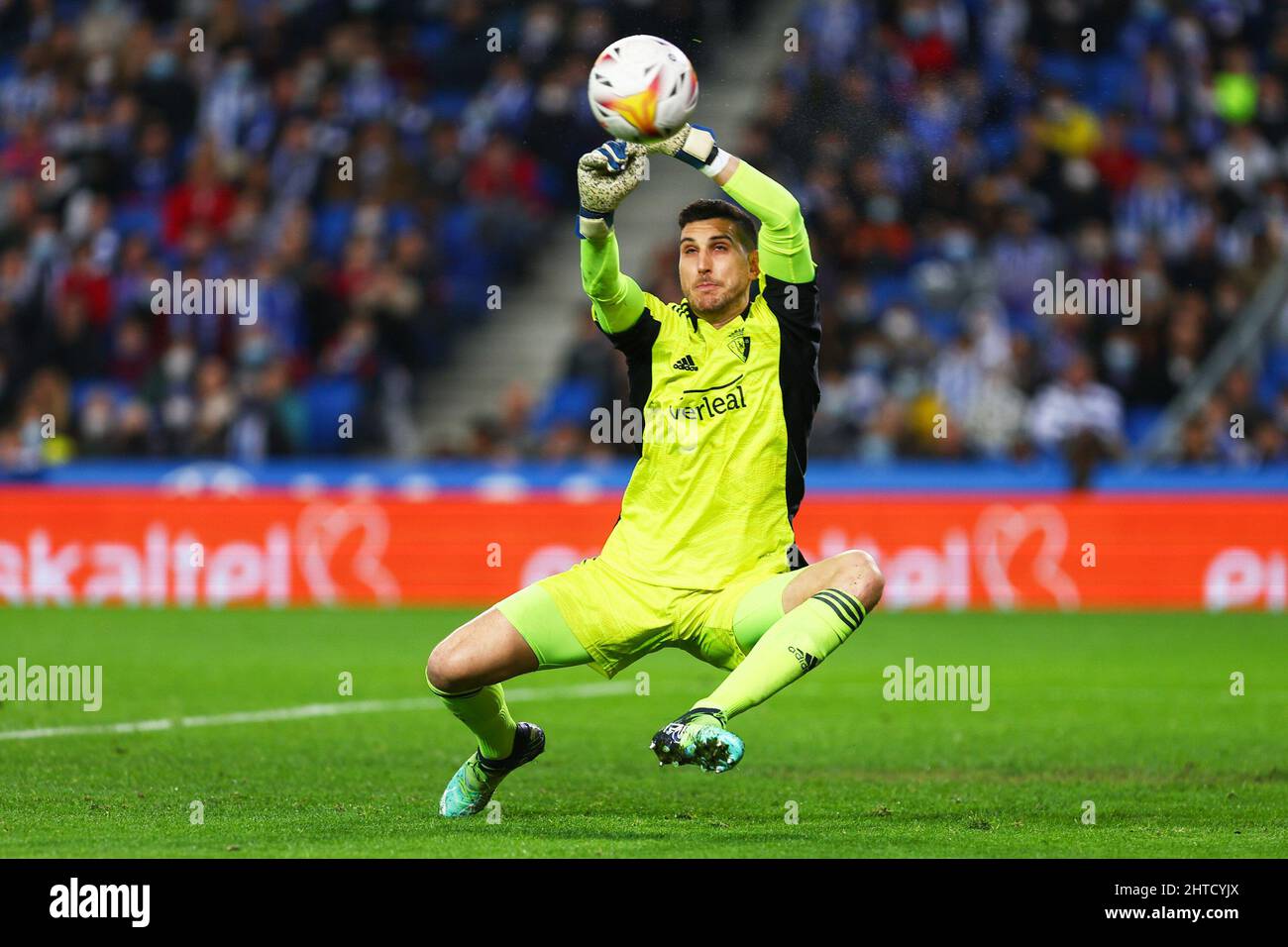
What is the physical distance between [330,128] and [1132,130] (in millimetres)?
9088

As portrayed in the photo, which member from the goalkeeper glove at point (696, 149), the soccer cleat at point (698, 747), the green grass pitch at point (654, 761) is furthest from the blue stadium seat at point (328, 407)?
the soccer cleat at point (698, 747)

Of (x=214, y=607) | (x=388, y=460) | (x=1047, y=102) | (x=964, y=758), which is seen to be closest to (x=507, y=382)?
(x=388, y=460)

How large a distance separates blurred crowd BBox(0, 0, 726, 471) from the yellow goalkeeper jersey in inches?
507

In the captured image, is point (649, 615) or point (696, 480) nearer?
point (649, 615)

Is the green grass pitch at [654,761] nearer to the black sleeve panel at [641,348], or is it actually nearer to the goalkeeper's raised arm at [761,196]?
the black sleeve panel at [641,348]

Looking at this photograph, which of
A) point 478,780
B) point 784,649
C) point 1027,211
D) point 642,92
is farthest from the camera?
point 1027,211

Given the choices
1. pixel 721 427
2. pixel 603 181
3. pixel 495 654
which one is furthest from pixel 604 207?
pixel 495 654

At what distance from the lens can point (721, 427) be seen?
7.75m

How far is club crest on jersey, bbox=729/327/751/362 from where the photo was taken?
25.6 ft

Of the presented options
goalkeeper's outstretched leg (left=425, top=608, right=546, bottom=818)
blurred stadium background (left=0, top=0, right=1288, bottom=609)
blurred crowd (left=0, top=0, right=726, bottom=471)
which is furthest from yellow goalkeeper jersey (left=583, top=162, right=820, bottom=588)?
blurred crowd (left=0, top=0, right=726, bottom=471)

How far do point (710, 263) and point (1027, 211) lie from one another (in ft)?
47.3

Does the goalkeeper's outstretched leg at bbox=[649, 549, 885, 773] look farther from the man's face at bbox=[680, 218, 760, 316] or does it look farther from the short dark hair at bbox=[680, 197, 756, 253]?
the short dark hair at bbox=[680, 197, 756, 253]

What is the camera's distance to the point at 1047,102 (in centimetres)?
2230

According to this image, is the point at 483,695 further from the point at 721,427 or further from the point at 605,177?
the point at 605,177
